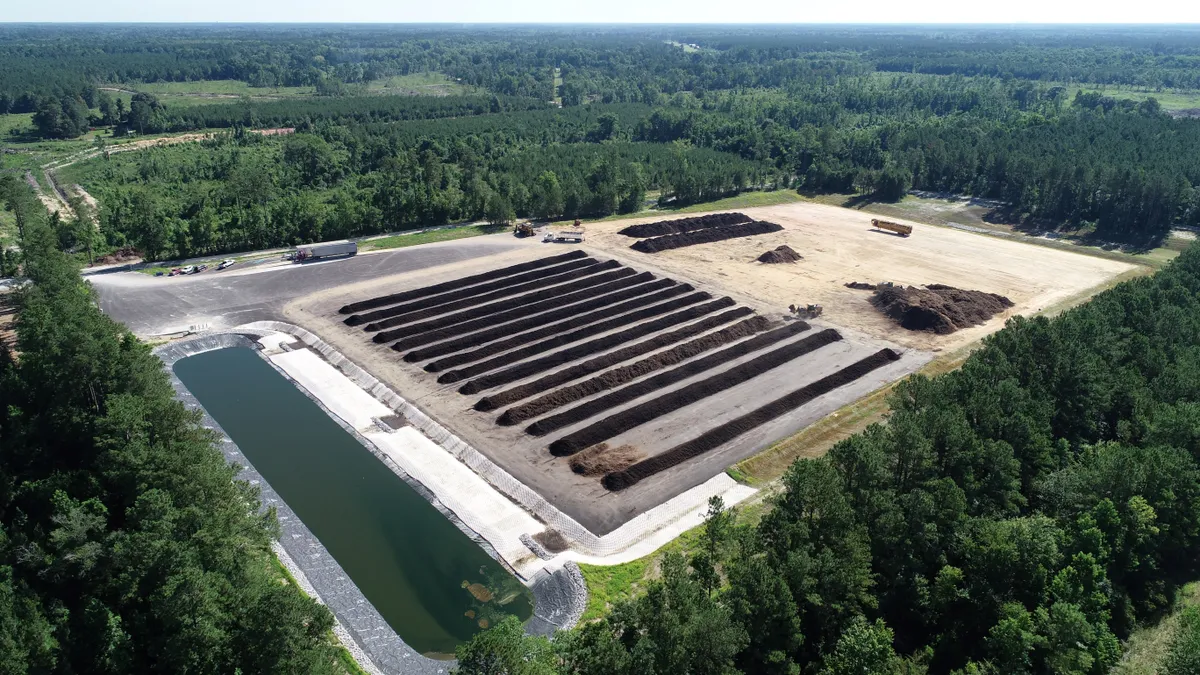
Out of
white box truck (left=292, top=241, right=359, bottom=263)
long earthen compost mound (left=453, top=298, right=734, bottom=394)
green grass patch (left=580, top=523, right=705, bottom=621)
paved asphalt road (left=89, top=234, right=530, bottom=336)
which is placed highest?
green grass patch (left=580, top=523, right=705, bottom=621)

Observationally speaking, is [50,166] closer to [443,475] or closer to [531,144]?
[531,144]

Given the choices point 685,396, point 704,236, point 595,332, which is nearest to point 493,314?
point 595,332

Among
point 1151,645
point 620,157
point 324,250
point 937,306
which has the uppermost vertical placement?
point 1151,645

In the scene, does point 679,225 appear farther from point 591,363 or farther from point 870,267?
point 591,363

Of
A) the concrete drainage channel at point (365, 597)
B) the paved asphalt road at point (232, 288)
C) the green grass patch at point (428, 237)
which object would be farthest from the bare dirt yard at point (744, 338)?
the green grass patch at point (428, 237)

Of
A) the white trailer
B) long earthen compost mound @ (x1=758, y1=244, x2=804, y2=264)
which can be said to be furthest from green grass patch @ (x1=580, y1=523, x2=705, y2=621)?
the white trailer

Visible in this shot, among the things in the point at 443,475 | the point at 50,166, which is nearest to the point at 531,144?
the point at 50,166

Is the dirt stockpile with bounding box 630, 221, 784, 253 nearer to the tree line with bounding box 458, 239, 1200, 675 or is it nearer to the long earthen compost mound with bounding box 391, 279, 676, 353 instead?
the long earthen compost mound with bounding box 391, 279, 676, 353
